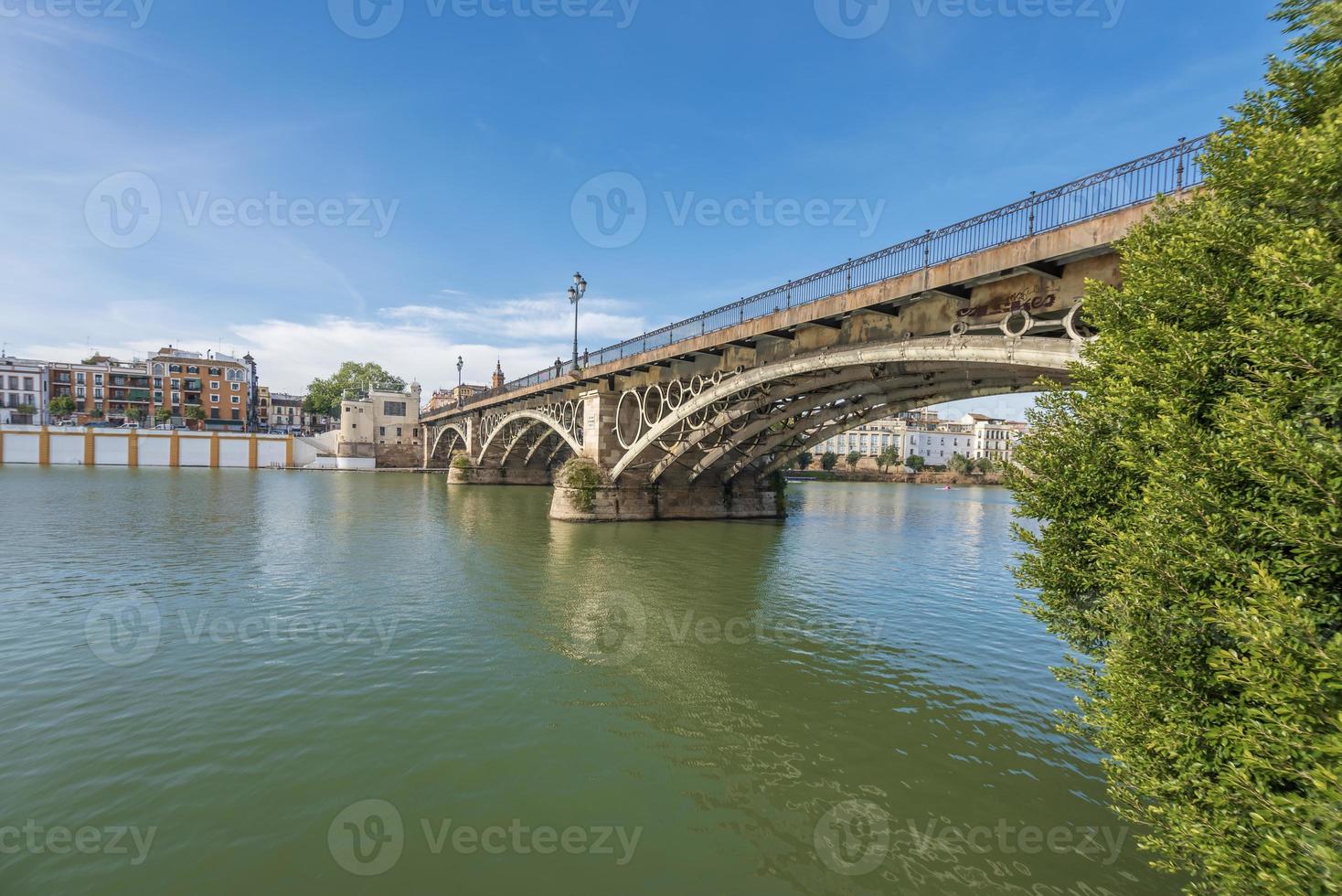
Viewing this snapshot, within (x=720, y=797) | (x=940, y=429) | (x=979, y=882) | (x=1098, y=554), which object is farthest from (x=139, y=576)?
(x=940, y=429)

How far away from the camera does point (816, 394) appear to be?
66.2 feet

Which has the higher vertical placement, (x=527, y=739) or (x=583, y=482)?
(x=583, y=482)

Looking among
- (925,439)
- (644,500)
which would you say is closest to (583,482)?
(644,500)

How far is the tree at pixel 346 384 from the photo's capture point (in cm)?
9639

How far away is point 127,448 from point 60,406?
24308 millimetres

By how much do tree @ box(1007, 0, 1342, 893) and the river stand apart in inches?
76.1

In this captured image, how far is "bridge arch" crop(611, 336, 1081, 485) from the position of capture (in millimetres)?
11680

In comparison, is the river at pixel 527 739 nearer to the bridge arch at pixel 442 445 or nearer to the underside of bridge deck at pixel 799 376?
the underside of bridge deck at pixel 799 376

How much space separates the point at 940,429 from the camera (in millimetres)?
123812

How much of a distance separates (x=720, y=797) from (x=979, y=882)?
2299 millimetres

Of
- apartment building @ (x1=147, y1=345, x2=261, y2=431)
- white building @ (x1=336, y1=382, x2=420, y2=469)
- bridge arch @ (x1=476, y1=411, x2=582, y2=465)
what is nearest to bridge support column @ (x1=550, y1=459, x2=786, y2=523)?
bridge arch @ (x1=476, y1=411, x2=582, y2=465)

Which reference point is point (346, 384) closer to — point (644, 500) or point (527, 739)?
point (644, 500)

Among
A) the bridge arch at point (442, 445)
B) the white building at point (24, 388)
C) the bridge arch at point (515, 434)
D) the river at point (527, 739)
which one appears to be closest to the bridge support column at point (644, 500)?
the bridge arch at point (515, 434)

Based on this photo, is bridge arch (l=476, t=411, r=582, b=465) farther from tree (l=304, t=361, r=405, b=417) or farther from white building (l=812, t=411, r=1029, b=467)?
white building (l=812, t=411, r=1029, b=467)
